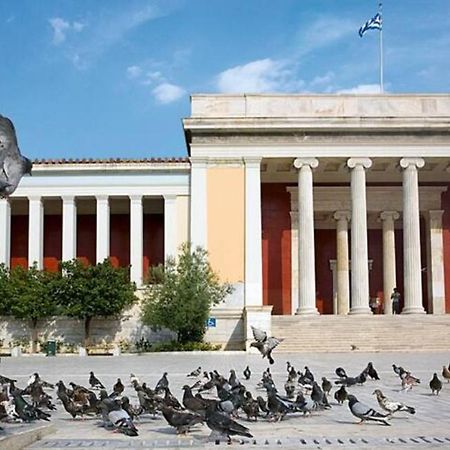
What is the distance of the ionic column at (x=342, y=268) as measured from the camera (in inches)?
1594

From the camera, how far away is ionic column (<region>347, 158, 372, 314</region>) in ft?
123

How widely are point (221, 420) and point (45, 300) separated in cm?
2747

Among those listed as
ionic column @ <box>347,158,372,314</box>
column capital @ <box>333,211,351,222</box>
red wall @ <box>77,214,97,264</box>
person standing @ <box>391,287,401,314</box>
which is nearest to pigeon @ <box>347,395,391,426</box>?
ionic column @ <box>347,158,372,314</box>

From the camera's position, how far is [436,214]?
41719 millimetres

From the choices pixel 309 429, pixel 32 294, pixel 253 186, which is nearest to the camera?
pixel 309 429

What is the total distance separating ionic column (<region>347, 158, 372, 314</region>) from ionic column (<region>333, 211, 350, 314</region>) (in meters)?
2.78

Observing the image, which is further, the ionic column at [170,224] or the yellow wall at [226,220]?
the ionic column at [170,224]

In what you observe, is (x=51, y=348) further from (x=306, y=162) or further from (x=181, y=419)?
(x=181, y=419)

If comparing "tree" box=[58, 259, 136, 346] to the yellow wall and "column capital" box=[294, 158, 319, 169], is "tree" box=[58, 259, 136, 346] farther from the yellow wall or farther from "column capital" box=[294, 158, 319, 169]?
"column capital" box=[294, 158, 319, 169]

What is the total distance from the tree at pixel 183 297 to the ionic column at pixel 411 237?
8.89m

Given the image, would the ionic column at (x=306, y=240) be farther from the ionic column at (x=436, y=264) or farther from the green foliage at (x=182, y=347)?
the ionic column at (x=436, y=264)

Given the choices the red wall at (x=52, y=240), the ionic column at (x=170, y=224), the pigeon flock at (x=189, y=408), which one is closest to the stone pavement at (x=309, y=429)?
the pigeon flock at (x=189, y=408)

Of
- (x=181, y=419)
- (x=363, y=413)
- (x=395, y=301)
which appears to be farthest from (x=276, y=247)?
(x=181, y=419)

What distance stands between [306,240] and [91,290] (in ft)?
32.0
